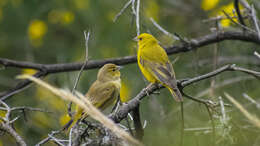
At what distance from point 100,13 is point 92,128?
5.85m

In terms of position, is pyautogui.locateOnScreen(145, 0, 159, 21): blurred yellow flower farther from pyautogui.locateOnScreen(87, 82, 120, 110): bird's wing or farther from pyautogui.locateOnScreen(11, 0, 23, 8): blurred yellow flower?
pyautogui.locateOnScreen(87, 82, 120, 110): bird's wing

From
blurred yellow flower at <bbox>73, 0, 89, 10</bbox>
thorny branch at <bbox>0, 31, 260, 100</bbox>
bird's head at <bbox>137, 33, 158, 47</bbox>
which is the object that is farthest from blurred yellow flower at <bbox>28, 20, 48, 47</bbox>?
thorny branch at <bbox>0, 31, 260, 100</bbox>

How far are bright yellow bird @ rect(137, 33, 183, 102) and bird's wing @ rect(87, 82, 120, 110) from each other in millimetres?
421

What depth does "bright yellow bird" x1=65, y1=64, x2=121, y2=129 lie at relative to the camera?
4.29 m

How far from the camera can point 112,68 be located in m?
4.73

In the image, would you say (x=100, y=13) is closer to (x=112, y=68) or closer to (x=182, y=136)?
(x=112, y=68)

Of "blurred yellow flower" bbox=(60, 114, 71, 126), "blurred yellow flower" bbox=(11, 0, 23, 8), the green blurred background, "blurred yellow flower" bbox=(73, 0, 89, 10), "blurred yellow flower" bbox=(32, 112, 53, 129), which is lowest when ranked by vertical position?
"blurred yellow flower" bbox=(32, 112, 53, 129)

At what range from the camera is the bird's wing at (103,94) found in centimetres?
427

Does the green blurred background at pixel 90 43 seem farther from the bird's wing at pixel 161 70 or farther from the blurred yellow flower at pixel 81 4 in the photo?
the bird's wing at pixel 161 70

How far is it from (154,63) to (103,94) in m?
→ 0.76

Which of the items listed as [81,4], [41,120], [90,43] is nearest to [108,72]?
[41,120]

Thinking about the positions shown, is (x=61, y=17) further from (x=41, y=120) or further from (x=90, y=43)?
(x=41, y=120)

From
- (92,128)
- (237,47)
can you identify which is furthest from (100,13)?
(92,128)

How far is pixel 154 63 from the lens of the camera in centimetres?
473
